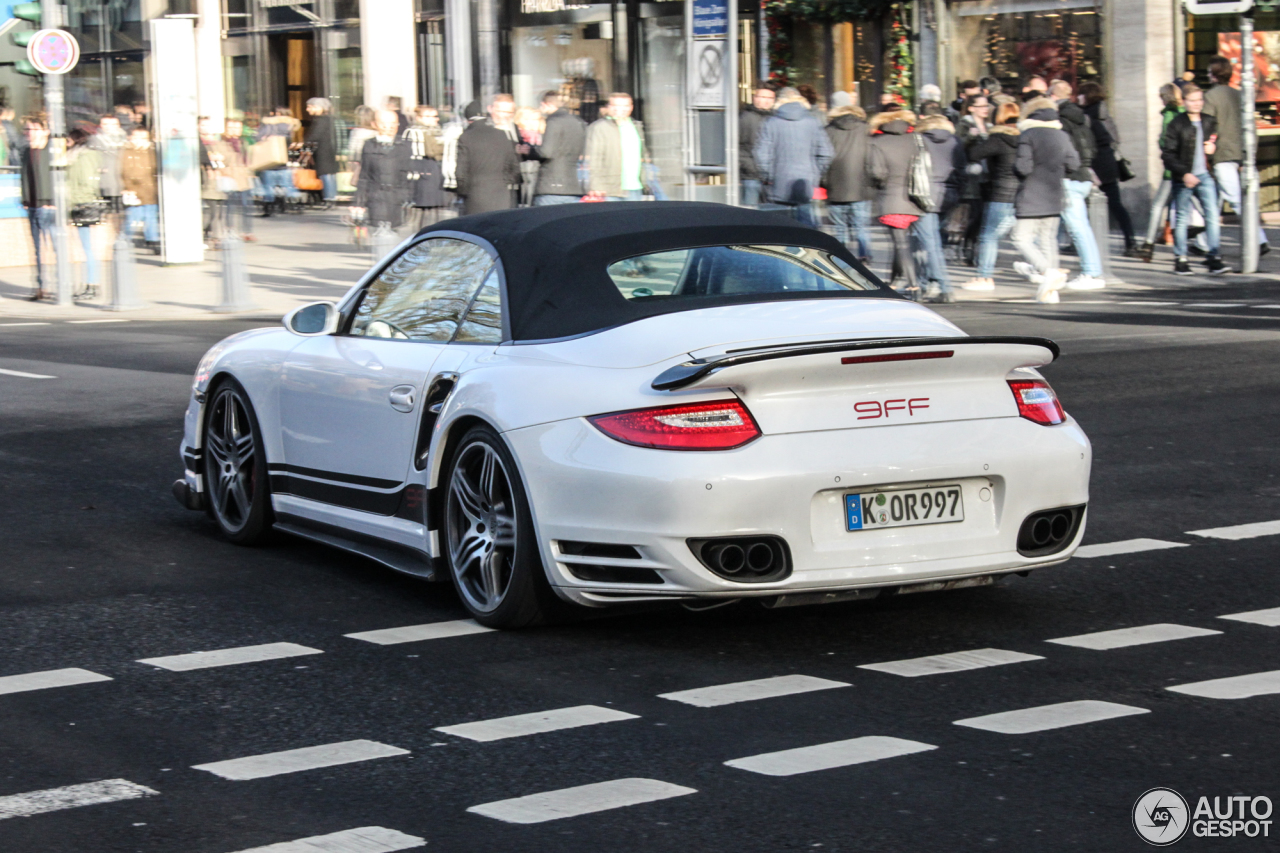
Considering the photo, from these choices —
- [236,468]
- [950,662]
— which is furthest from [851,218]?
[950,662]

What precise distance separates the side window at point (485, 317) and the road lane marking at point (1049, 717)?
87.5 inches

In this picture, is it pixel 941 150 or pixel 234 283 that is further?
pixel 234 283

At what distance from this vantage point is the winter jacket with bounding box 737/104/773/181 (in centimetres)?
2111

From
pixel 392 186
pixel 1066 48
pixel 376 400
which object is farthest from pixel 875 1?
pixel 376 400

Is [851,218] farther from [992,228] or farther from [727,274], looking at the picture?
[727,274]

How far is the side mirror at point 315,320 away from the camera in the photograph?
298 inches

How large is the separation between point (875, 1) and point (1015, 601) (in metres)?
23.5

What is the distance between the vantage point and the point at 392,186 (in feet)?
70.9

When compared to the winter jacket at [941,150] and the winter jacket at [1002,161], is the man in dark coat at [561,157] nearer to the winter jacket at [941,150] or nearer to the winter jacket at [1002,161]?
the winter jacket at [941,150]

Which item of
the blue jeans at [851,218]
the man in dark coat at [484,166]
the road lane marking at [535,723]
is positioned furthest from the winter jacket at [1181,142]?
the road lane marking at [535,723]

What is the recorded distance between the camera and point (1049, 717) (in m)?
5.17

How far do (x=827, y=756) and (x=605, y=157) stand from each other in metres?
15.0

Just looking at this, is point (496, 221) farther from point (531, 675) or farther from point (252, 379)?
point (531, 675)

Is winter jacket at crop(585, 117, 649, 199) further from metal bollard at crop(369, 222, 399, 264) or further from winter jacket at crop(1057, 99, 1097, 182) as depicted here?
winter jacket at crop(1057, 99, 1097, 182)
